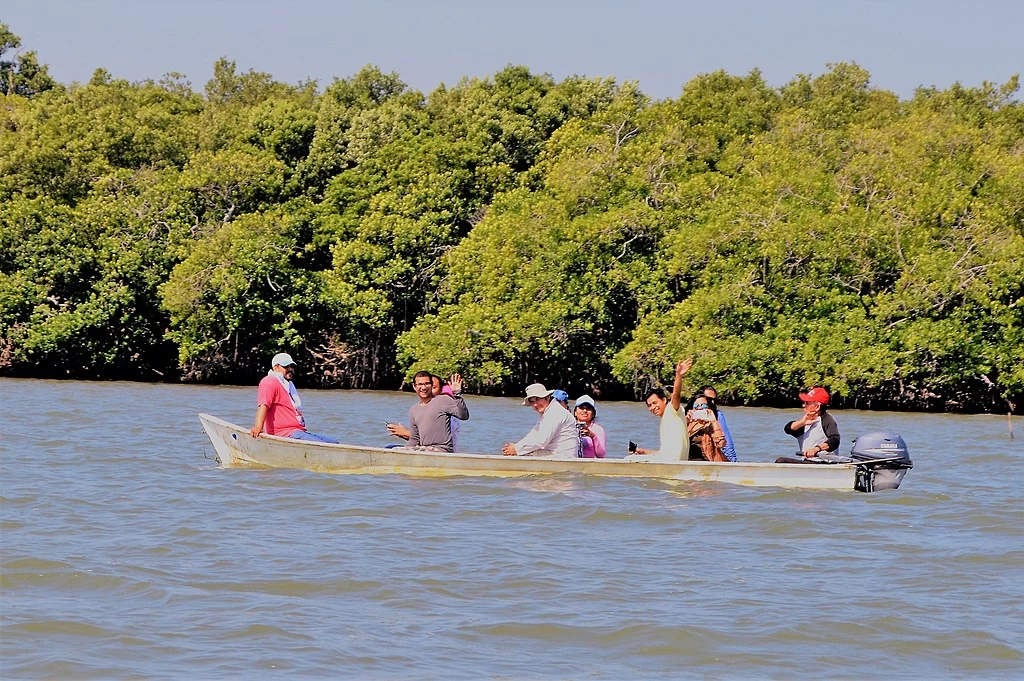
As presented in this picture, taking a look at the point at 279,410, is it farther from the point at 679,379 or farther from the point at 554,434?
the point at 679,379

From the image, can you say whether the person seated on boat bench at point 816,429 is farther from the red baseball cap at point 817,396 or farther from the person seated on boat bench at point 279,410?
the person seated on boat bench at point 279,410

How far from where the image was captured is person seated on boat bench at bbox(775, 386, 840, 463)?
1650 cm

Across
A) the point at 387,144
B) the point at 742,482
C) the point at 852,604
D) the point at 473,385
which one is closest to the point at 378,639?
the point at 852,604

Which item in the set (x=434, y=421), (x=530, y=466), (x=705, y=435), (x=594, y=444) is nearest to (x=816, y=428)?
(x=705, y=435)

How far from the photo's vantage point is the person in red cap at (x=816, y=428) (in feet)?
54.1

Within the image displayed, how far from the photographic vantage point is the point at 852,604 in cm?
1023

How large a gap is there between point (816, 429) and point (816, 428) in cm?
1

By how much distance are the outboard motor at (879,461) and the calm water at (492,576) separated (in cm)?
18

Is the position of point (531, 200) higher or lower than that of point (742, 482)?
higher

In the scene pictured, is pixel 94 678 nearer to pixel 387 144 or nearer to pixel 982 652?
pixel 982 652

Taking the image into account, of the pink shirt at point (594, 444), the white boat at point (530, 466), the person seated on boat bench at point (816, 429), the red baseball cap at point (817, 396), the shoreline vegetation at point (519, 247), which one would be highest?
the shoreline vegetation at point (519, 247)

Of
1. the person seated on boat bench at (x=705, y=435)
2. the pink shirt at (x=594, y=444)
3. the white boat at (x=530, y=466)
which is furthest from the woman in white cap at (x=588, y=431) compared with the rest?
the person seated on boat bench at (x=705, y=435)

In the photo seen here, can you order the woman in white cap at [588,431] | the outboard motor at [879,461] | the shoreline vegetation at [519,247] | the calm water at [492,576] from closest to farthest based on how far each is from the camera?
the calm water at [492,576] → the outboard motor at [879,461] → the woman in white cap at [588,431] → the shoreline vegetation at [519,247]

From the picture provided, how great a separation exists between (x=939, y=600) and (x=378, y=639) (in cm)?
411
